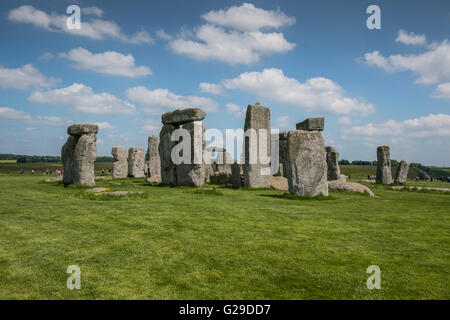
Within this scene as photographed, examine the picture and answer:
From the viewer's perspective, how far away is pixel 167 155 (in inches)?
631

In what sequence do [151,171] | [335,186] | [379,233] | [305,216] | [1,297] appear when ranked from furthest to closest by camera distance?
[151,171]
[335,186]
[305,216]
[379,233]
[1,297]

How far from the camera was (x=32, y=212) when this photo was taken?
23.2 ft

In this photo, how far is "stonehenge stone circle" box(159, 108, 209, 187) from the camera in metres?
14.6

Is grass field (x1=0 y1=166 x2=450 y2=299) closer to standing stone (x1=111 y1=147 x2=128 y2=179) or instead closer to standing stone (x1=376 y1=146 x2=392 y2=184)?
standing stone (x1=376 y1=146 x2=392 y2=184)

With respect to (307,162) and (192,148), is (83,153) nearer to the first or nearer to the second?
(192,148)

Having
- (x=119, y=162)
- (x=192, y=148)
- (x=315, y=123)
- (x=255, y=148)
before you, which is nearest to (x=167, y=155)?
(x=192, y=148)

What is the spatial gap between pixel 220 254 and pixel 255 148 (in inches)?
436

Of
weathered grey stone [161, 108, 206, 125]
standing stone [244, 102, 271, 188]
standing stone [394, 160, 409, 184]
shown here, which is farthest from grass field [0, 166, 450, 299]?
standing stone [394, 160, 409, 184]

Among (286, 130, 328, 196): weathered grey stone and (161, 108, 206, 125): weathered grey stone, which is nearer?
(286, 130, 328, 196): weathered grey stone

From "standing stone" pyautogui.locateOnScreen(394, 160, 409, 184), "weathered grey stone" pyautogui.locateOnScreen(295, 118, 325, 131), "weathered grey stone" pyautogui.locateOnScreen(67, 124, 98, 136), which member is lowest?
"standing stone" pyautogui.locateOnScreen(394, 160, 409, 184)

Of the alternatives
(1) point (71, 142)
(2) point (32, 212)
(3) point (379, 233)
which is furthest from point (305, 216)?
(1) point (71, 142)

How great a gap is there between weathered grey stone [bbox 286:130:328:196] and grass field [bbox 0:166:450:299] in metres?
3.06
